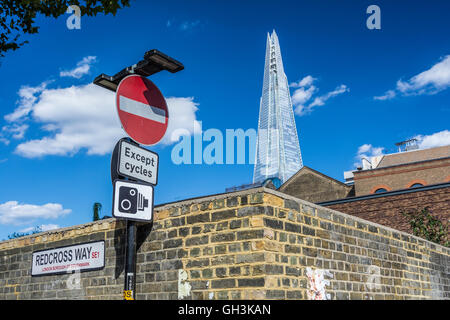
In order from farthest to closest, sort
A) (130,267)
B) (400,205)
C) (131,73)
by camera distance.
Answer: (400,205) → (131,73) → (130,267)

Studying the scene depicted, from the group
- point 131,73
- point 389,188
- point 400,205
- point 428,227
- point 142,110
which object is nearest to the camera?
point 142,110

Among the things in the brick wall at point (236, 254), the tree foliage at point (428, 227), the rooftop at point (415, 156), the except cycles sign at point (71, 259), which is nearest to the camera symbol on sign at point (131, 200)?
the brick wall at point (236, 254)

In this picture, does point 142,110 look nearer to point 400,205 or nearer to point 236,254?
point 236,254

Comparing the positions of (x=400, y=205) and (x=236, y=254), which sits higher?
(x=400, y=205)

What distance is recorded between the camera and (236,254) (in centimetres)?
559

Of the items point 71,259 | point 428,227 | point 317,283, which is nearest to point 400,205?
point 428,227

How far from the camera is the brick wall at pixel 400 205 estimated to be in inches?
989

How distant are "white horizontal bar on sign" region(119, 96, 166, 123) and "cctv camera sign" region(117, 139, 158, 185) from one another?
36 centimetres

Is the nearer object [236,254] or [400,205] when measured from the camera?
[236,254]

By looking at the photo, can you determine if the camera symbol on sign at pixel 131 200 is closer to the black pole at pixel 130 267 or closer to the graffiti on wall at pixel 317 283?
the black pole at pixel 130 267

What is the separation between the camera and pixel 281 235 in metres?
5.77

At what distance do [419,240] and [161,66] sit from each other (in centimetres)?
719

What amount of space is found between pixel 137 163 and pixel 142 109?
2.05ft

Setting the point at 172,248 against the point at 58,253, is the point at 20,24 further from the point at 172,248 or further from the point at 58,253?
the point at 172,248
